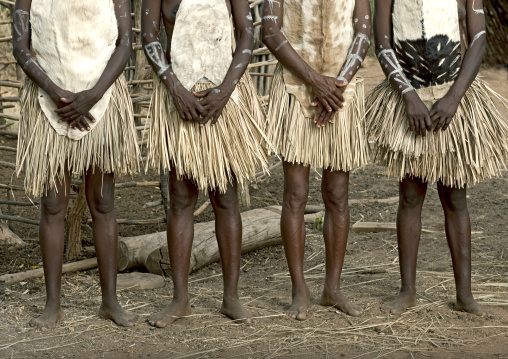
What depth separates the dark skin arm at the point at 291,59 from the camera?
11.5 feet

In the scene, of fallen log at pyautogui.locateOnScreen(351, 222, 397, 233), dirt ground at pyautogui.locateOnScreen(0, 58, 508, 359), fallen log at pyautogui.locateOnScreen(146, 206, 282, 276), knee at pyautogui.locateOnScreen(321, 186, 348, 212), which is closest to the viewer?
dirt ground at pyautogui.locateOnScreen(0, 58, 508, 359)

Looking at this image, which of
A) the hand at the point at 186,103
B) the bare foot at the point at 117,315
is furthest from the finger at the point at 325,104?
the bare foot at the point at 117,315

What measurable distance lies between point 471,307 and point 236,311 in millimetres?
1186

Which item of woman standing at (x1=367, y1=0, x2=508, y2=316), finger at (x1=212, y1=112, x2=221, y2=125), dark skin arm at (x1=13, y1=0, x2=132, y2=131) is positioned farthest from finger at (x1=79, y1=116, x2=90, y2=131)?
woman standing at (x1=367, y1=0, x2=508, y2=316)

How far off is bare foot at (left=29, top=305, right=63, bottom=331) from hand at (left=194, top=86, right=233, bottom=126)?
1183 millimetres

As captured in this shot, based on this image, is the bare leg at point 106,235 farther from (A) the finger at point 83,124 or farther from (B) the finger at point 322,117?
(B) the finger at point 322,117

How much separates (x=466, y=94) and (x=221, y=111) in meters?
1.22

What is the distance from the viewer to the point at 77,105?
337 cm

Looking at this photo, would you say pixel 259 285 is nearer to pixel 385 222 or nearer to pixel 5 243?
pixel 385 222

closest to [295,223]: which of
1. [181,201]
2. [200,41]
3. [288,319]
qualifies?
[288,319]

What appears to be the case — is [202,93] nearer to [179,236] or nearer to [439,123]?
[179,236]

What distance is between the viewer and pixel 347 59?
3588 millimetres

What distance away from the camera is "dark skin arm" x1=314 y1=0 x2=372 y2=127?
3570 mm

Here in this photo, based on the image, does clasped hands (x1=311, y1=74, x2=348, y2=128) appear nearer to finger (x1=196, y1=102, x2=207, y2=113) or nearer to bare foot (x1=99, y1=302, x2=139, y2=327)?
finger (x1=196, y1=102, x2=207, y2=113)
